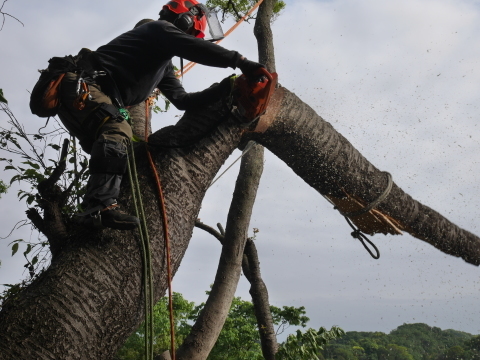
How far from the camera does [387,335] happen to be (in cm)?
4734

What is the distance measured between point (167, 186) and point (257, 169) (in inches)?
113

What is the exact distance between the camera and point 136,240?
2.00 metres

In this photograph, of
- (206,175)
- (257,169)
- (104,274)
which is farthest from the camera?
(257,169)

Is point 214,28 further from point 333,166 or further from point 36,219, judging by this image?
point 36,219

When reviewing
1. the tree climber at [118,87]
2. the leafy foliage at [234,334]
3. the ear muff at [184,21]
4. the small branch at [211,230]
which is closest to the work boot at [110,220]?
the tree climber at [118,87]

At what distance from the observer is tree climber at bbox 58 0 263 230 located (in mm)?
2064

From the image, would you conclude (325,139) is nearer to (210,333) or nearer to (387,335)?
(210,333)

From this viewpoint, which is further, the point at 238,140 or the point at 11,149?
the point at 11,149

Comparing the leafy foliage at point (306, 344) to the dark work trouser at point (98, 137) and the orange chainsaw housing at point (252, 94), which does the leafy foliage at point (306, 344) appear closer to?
the orange chainsaw housing at point (252, 94)

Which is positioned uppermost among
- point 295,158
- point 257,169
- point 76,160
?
point 257,169

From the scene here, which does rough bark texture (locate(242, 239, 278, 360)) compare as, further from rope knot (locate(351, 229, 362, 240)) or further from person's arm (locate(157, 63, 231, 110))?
person's arm (locate(157, 63, 231, 110))

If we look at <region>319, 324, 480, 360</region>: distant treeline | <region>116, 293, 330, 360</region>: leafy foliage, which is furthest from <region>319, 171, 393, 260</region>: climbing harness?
<region>319, 324, 480, 360</region>: distant treeline

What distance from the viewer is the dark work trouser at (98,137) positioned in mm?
2064

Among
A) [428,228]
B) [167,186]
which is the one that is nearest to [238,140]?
[167,186]
